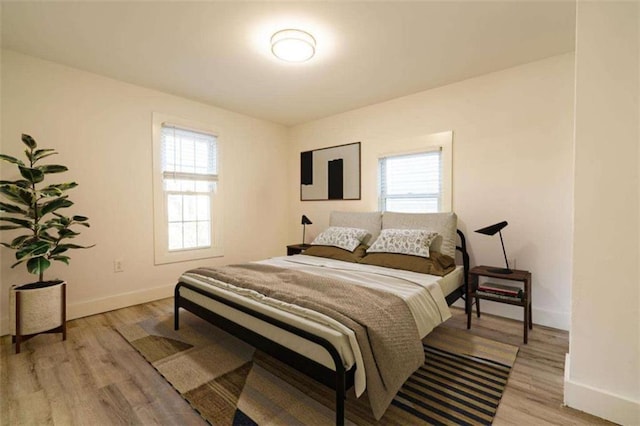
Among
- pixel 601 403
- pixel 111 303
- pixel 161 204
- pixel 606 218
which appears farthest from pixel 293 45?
pixel 111 303

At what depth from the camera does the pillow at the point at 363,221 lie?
11.6ft

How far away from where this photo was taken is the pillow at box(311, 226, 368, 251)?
3367mm

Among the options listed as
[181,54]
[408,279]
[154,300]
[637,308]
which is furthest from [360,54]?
[154,300]

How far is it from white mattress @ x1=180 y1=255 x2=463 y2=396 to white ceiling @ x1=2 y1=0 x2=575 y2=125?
201cm

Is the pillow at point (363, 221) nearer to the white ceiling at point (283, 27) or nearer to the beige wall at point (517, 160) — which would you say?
the beige wall at point (517, 160)

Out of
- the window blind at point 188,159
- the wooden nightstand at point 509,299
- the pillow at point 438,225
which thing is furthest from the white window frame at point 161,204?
the wooden nightstand at point 509,299

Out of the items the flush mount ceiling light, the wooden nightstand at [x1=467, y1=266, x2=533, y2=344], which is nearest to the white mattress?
the wooden nightstand at [x1=467, y1=266, x2=533, y2=344]

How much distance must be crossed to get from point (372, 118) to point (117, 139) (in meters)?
3.12

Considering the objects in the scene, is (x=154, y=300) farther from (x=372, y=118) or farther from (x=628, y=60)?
(x=628, y=60)

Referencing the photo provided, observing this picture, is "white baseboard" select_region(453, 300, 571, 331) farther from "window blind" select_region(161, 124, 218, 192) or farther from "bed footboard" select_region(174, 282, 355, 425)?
"window blind" select_region(161, 124, 218, 192)

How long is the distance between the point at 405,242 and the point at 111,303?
Result: 3.24 metres

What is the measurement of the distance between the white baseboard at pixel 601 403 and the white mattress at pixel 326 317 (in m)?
0.79

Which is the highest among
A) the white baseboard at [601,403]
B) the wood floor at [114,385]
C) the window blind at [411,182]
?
the window blind at [411,182]

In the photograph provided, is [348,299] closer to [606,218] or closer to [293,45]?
[606,218]
